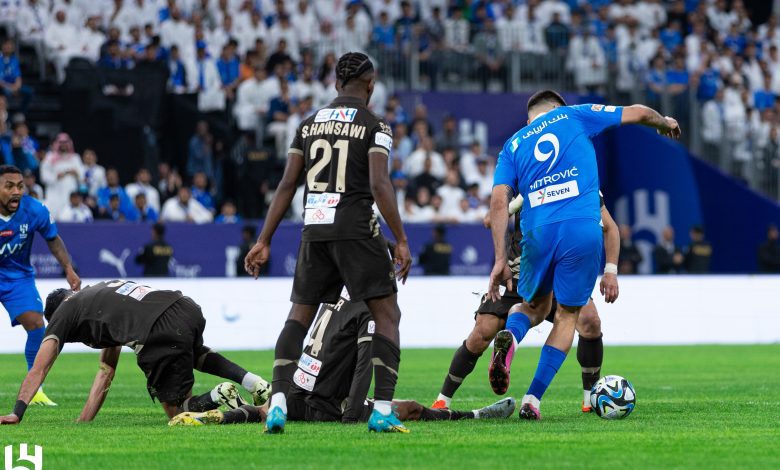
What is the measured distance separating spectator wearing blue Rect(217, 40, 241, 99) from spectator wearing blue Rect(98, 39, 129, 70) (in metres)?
2.21

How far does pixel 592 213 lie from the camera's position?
32.8 feet

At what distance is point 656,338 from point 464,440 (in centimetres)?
1568

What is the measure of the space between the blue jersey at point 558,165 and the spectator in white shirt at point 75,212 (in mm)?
15555

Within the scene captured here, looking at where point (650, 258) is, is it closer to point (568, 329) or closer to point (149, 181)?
point (149, 181)

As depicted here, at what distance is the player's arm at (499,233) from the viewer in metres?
9.62

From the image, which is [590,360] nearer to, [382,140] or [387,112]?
[382,140]

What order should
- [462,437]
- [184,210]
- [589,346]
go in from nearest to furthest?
[462,437] → [589,346] → [184,210]

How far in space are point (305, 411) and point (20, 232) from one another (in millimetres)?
4300

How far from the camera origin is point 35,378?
971 cm

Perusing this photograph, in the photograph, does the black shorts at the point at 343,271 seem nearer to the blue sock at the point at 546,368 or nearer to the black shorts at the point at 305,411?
the black shorts at the point at 305,411

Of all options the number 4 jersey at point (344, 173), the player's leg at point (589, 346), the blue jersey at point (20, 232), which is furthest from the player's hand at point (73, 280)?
the player's leg at point (589, 346)

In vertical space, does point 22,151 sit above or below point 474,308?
above

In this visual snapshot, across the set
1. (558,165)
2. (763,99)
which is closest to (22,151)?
(558,165)

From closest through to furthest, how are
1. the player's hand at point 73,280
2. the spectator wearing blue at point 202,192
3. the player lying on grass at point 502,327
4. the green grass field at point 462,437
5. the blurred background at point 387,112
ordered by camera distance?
the green grass field at point 462,437 < the player lying on grass at point 502,327 < the player's hand at point 73,280 < the blurred background at point 387,112 < the spectator wearing blue at point 202,192
